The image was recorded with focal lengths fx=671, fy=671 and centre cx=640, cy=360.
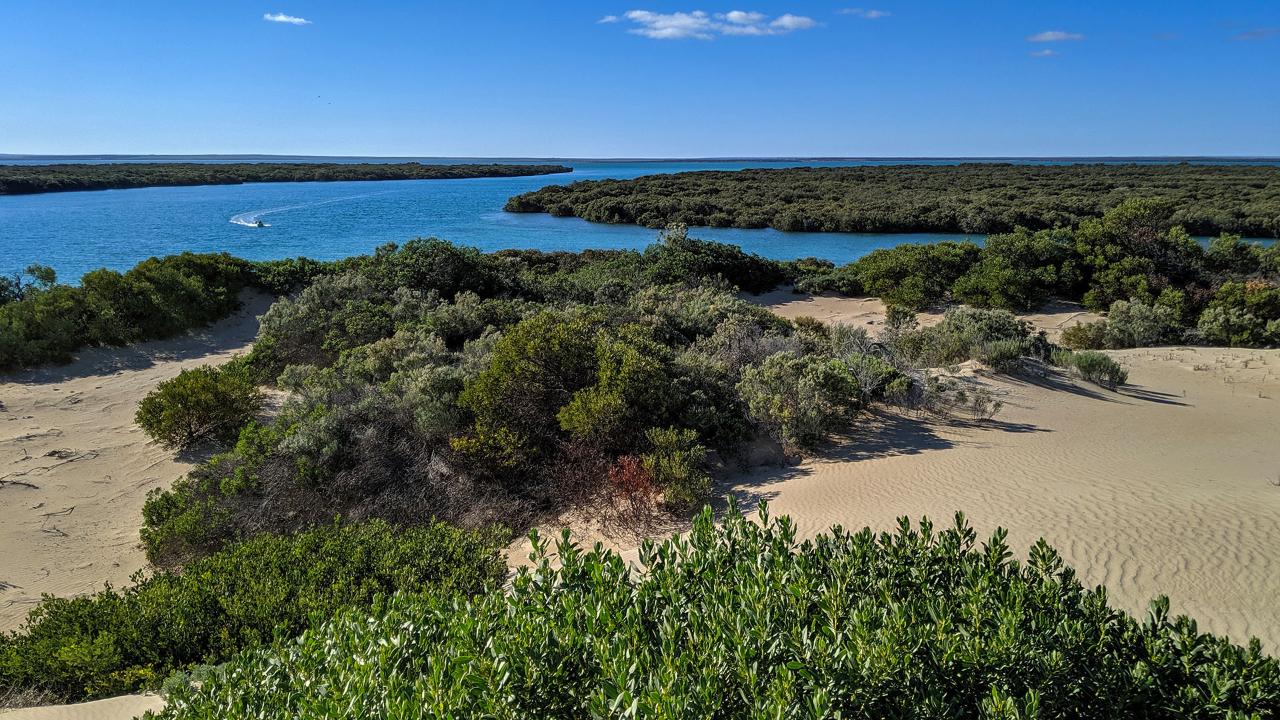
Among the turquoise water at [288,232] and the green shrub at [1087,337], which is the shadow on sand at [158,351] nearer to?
the turquoise water at [288,232]

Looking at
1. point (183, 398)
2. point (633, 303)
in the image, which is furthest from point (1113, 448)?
point (183, 398)

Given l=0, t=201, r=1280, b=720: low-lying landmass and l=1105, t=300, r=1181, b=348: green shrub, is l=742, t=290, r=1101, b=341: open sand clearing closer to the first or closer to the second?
l=0, t=201, r=1280, b=720: low-lying landmass

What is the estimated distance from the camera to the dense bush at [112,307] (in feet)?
47.1

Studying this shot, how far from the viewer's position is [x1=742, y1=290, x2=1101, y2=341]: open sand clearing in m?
20.1

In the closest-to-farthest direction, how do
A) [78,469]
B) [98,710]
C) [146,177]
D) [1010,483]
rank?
[98,710]
[1010,483]
[78,469]
[146,177]

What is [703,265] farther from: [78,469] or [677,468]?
[78,469]

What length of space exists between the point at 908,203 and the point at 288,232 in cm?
4369

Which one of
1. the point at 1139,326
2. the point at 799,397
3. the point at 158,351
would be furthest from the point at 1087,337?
the point at 158,351

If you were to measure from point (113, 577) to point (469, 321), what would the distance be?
7997 mm

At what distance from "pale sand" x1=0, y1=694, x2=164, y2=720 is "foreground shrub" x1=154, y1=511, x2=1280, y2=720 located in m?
1.30

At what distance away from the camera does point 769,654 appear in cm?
304

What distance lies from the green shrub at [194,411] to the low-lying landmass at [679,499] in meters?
0.06

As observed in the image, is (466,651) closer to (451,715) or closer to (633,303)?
(451,715)

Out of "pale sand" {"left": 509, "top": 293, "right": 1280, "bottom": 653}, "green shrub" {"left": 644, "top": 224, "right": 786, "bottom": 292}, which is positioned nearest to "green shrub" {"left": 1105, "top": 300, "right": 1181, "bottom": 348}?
"pale sand" {"left": 509, "top": 293, "right": 1280, "bottom": 653}
